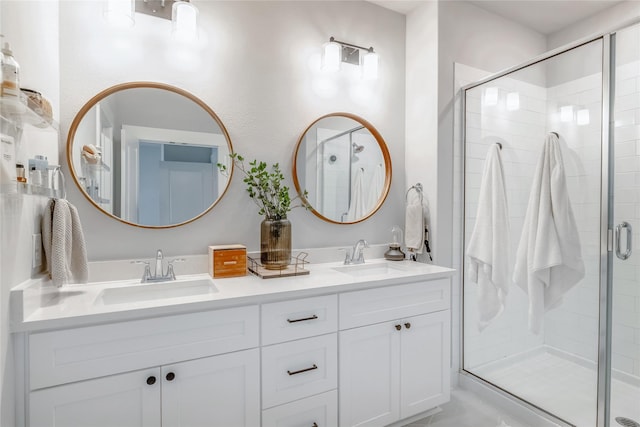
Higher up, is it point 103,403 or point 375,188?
point 375,188

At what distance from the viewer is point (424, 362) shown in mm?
2002

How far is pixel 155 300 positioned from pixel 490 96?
2366mm

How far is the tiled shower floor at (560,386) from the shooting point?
6.06 ft

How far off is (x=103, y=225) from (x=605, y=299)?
251 centimetres

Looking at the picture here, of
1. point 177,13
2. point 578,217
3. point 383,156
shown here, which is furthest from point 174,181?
point 578,217

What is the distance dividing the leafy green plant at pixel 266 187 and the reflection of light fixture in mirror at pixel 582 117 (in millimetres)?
1631

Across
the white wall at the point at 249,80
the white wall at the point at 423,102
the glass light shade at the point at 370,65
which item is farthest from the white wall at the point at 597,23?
the glass light shade at the point at 370,65

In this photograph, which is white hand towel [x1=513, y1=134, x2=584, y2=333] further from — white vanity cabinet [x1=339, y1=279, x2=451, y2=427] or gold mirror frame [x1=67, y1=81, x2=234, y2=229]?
gold mirror frame [x1=67, y1=81, x2=234, y2=229]

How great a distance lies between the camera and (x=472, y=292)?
2.49 meters

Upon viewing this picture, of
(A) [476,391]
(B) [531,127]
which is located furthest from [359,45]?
(A) [476,391]

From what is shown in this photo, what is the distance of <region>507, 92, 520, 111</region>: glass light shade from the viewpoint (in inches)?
89.0

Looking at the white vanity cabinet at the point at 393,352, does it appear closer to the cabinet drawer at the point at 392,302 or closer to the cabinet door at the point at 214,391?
the cabinet drawer at the point at 392,302

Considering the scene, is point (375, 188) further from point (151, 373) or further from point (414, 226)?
point (151, 373)

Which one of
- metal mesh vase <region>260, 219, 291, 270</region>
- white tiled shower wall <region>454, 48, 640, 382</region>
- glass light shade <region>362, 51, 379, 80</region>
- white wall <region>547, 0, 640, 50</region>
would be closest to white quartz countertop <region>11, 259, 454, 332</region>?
metal mesh vase <region>260, 219, 291, 270</region>
